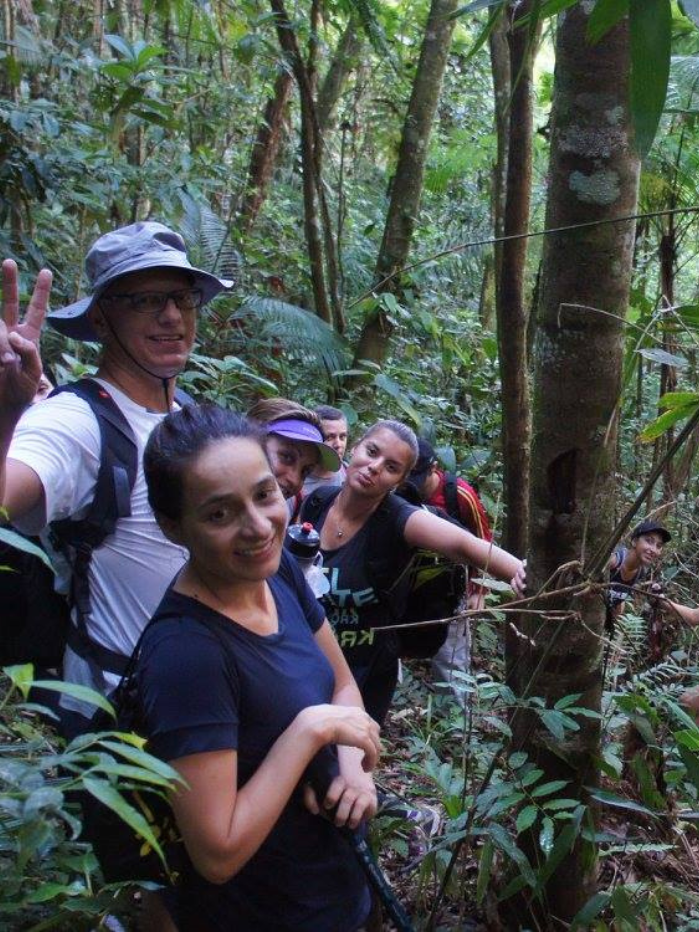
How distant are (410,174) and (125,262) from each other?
5.87 meters

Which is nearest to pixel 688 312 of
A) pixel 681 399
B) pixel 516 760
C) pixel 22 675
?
pixel 681 399

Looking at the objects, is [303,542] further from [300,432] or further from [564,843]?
[564,843]

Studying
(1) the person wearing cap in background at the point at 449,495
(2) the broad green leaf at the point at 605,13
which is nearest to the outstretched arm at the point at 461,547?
(1) the person wearing cap in background at the point at 449,495

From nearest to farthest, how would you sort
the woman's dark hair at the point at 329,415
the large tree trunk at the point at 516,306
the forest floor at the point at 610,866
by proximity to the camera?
1. the forest floor at the point at 610,866
2. the large tree trunk at the point at 516,306
3. the woman's dark hair at the point at 329,415

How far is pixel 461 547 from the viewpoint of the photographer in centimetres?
299

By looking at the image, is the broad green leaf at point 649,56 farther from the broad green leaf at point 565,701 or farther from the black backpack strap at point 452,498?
the black backpack strap at point 452,498

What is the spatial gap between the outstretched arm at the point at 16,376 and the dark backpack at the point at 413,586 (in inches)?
59.8

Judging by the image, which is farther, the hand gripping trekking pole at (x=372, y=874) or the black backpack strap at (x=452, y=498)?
the black backpack strap at (x=452, y=498)

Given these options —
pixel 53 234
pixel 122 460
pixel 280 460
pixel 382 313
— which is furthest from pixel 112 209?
pixel 122 460

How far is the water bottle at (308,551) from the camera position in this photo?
2902 mm

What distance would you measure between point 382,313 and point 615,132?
5.19 metres

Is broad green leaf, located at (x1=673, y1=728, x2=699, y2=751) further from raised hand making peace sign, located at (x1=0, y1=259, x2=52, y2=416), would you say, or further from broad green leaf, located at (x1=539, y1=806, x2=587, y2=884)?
raised hand making peace sign, located at (x1=0, y1=259, x2=52, y2=416)

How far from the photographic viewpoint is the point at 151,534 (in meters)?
2.16

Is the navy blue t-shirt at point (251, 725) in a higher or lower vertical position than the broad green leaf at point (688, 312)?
lower
